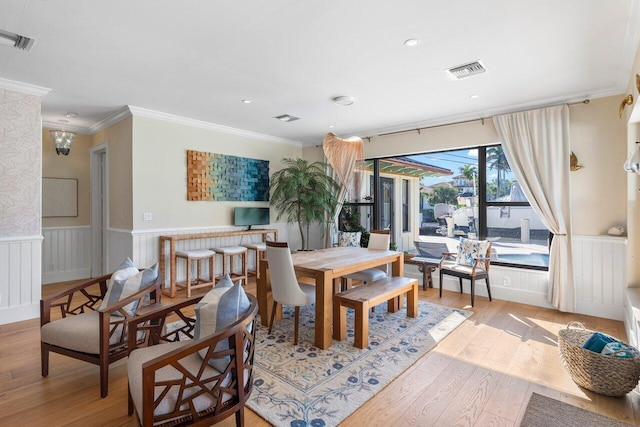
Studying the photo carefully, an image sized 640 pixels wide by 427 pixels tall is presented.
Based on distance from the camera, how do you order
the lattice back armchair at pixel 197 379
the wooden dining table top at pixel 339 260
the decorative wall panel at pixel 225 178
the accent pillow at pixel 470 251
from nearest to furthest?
the lattice back armchair at pixel 197 379, the wooden dining table top at pixel 339 260, the accent pillow at pixel 470 251, the decorative wall panel at pixel 225 178

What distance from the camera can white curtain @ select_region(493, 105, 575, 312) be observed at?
3895 mm

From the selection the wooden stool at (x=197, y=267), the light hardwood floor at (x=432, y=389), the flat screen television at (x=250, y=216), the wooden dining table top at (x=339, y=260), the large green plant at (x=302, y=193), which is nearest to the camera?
the light hardwood floor at (x=432, y=389)

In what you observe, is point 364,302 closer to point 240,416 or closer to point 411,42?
point 240,416

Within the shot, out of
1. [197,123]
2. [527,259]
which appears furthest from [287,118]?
[527,259]

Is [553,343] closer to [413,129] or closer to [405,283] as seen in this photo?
[405,283]

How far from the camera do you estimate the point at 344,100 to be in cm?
399

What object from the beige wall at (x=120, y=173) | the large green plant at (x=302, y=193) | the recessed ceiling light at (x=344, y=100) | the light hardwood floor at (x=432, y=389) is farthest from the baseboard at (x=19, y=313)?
the recessed ceiling light at (x=344, y=100)

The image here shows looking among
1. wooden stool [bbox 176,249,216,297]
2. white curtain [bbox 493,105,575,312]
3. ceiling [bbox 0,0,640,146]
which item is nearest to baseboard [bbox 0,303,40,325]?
wooden stool [bbox 176,249,216,297]

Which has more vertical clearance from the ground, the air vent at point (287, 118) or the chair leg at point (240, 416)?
the air vent at point (287, 118)

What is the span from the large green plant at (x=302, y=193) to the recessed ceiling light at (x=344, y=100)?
205 cm

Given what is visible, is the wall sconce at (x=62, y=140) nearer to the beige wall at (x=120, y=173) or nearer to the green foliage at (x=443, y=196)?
the beige wall at (x=120, y=173)

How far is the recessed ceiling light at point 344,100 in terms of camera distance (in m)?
3.94

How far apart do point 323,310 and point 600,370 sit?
2.01m

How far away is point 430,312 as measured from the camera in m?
3.88
